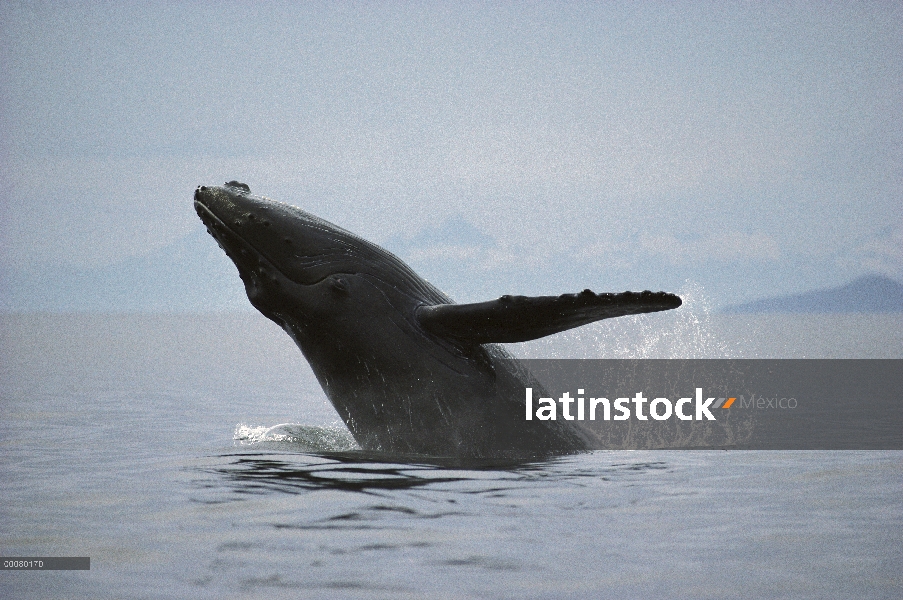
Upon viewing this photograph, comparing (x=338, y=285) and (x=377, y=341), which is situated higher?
(x=338, y=285)

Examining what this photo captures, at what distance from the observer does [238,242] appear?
464 inches

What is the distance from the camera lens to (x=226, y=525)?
334 inches

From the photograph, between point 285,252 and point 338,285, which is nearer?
point 338,285

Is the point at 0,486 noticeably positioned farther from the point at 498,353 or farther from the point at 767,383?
the point at 767,383

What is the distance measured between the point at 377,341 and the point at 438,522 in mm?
3418
